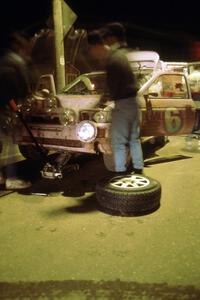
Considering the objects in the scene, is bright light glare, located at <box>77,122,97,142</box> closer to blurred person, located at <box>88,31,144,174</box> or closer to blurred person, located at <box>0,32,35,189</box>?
blurred person, located at <box>88,31,144,174</box>

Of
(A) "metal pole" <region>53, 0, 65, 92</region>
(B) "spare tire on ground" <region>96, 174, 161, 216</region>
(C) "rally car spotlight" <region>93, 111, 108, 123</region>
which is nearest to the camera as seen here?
(B) "spare tire on ground" <region>96, 174, 161, 216</region>

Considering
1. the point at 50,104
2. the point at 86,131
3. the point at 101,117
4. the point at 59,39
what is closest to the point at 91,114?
the point at 101,117

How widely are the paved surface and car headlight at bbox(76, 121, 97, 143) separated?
81 cm

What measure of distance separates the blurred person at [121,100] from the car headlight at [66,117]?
0.68 m

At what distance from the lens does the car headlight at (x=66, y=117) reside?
17.7ft

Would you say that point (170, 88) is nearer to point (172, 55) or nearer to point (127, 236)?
point (127, 236)

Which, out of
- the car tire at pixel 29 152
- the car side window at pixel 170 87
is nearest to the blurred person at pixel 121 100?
the car side window at pixel 170 87

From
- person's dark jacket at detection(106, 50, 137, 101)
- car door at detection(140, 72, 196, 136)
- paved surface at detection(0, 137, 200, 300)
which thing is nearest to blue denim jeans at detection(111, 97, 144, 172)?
person's dark jacket at detection(106, 50, 137, 101)

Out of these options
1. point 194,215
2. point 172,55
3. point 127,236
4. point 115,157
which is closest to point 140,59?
point 115,157

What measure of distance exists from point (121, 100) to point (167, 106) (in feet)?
5.99

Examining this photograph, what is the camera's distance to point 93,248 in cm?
354

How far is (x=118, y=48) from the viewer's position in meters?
4.89

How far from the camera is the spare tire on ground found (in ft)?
13.9

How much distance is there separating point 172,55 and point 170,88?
32.6 meters
